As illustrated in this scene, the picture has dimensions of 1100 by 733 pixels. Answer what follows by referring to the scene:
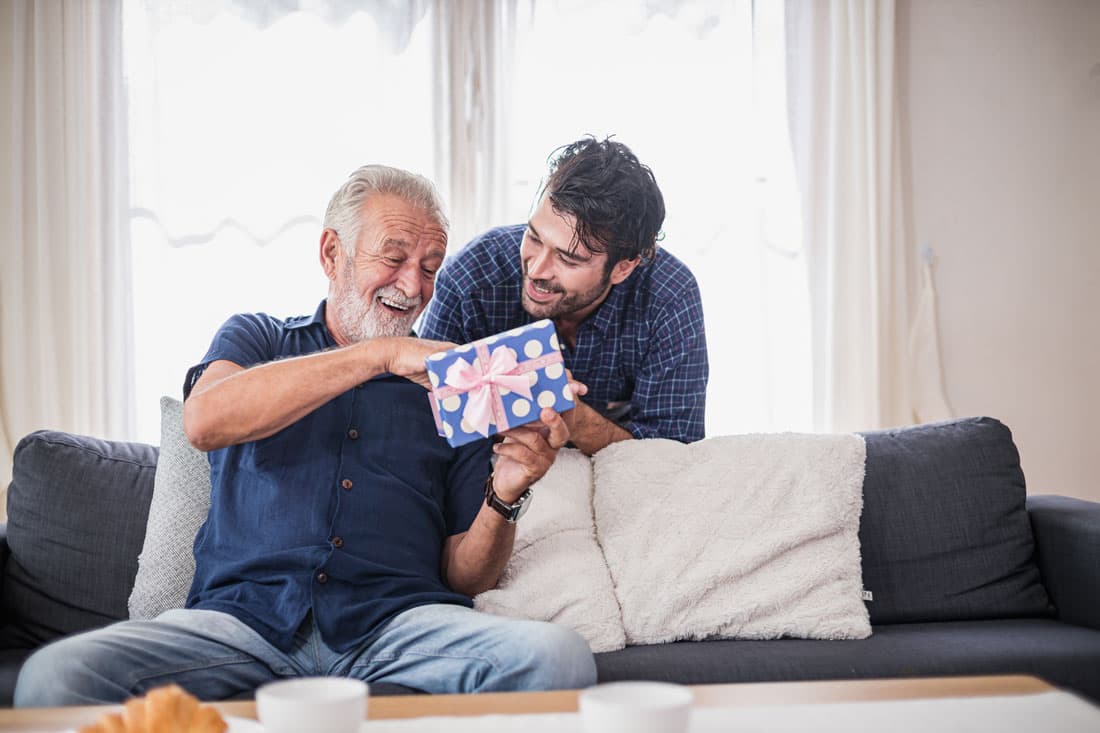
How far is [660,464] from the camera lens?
7.17ft

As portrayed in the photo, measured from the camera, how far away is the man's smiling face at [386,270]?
194 centimetres

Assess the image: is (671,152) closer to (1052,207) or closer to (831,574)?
(1052,207)

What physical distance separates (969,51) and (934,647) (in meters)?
2.61

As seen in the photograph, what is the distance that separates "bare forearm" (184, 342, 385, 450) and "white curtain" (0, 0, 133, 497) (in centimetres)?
192

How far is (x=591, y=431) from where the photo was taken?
2232 mm

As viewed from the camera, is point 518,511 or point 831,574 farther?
point 831,574

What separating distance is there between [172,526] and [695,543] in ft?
3.53

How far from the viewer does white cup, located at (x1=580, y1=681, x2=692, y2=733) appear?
86 centimetres

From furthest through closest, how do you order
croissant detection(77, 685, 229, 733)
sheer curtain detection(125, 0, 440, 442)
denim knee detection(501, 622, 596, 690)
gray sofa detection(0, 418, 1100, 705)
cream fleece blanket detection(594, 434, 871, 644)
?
1. sheer curtain detection(125, 0, 440, 442)
2. cream fleece blanket detection(594, 434, 871, 644)
3. gray sofa detection(0, 418, 1100, 705)
4. denim knee detection(501, 622, 596, 690)
5. croissant detection(77, 685, 229, 733)

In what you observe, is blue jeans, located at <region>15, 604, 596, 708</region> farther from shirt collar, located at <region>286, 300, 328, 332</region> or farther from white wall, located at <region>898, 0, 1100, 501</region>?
white wall, located at <region>898, 0, 1100, 501</region>

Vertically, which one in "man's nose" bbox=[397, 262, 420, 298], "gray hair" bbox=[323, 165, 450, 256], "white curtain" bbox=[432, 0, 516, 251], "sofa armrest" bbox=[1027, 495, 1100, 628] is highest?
"white curtain" bbox=[432, 0, 516, 251]

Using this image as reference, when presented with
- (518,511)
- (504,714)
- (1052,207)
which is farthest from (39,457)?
(1052,207)

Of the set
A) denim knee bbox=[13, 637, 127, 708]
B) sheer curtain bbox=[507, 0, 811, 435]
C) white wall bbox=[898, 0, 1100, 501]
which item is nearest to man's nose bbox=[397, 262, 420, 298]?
denim knee bbox=[13, 637, 127, 708]

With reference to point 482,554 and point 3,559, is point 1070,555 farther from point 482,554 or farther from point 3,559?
point 3,559
